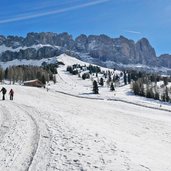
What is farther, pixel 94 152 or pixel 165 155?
pixel 165 155

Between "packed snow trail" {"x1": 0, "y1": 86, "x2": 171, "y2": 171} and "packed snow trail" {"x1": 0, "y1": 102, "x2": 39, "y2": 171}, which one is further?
"packed snow trail" {"x1": 0, "y1": 102, "x2": 39, "y2": 171}

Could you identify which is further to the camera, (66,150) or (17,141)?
(17,141)

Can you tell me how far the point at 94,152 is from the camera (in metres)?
18.9

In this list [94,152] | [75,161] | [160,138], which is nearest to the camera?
[75,161]

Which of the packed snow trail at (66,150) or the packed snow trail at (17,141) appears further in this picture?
the packed snow trail at (17,141)

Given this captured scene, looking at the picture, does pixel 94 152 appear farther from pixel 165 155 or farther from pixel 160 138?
pixel 160 138

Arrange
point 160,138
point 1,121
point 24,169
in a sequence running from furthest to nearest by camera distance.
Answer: point 160,138 < point 1,121 < point 24,169

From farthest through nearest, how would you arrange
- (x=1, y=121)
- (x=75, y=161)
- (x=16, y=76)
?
(x=16, y=76) < (x=1, y=121) < (x=75, y=161)

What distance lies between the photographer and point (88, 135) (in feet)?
75.9

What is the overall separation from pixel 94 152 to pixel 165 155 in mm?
6050

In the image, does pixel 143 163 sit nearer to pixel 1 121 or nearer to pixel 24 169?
pixel 24 169

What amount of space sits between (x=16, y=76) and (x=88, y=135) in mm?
178386

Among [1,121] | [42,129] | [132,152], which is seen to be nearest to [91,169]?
[132,152]

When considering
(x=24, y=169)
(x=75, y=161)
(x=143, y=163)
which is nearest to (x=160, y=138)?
(x=143, y=163)
